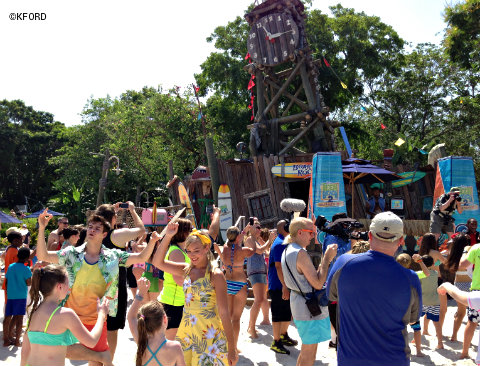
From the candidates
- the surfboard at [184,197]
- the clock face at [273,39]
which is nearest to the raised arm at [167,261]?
the surfboard at [184,197]

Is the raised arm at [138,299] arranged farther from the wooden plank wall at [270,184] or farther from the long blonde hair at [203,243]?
the wooden plank wall at [270,184]

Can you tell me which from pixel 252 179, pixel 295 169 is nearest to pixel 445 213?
pixel 295 169

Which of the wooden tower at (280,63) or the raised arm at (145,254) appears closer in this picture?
the raised arm at (145,254)

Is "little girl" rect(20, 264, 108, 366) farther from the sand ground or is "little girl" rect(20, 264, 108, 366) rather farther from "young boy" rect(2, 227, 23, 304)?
"young boy" rect(2, 227, 23, 304)

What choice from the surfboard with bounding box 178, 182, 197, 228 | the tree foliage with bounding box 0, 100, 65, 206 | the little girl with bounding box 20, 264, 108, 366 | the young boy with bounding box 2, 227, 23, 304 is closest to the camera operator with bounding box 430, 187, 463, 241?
the surfboard with bounding box 178, 182, 197, 228

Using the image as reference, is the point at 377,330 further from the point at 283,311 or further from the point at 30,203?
the point at 30,203

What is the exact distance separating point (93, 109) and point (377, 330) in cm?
3521

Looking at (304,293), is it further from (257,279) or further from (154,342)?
(257,279)

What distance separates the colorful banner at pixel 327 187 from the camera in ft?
37.5

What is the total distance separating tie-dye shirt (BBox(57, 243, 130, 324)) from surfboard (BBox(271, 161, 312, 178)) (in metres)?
10.0

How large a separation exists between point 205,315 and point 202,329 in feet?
0.36

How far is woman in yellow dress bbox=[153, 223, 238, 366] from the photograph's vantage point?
12.1ft

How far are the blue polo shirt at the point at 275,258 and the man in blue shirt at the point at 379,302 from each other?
102 inches

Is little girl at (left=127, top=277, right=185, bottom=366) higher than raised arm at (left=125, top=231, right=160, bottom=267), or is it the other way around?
raised arm at (left=125, top=231, right=160, bottom=267)
